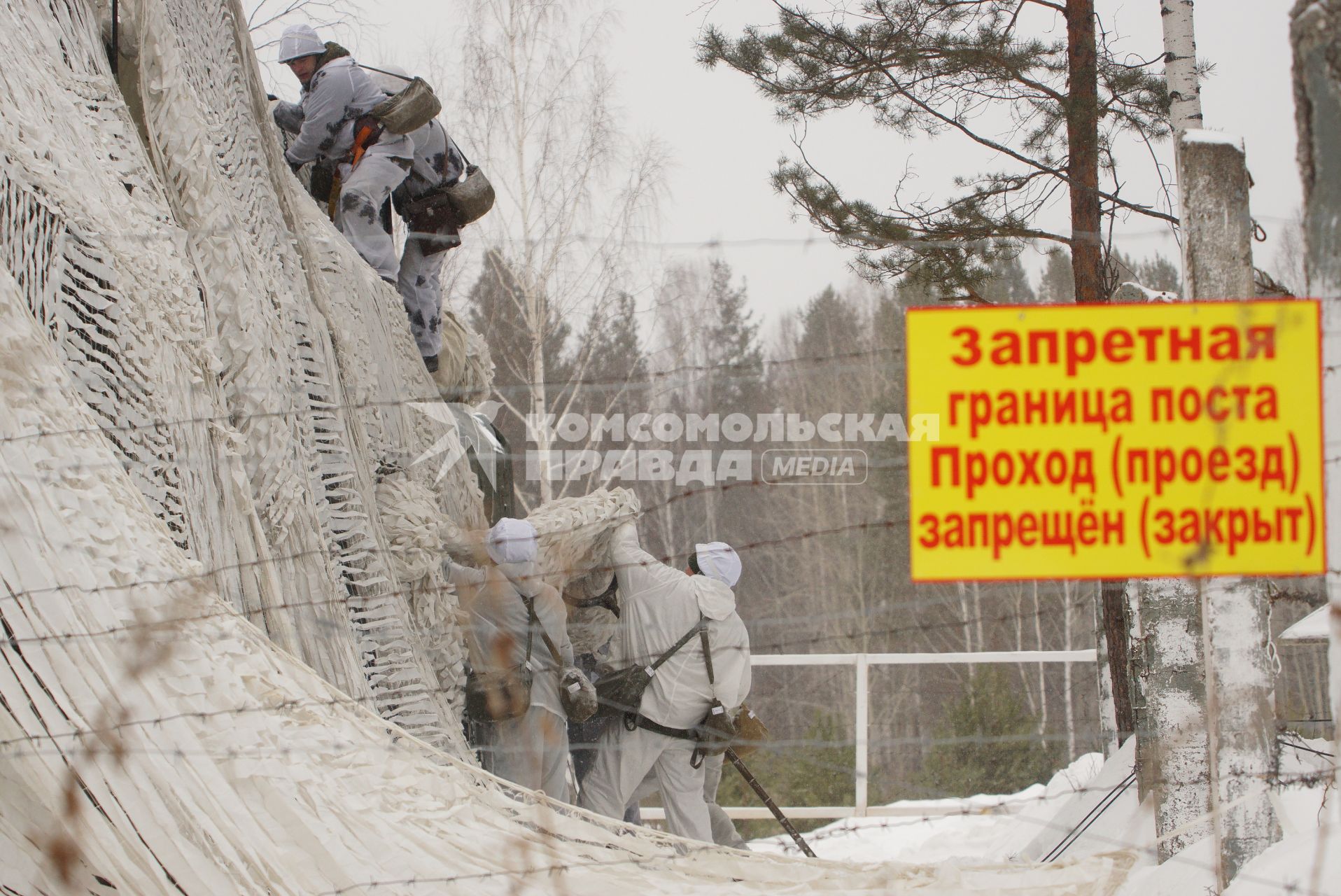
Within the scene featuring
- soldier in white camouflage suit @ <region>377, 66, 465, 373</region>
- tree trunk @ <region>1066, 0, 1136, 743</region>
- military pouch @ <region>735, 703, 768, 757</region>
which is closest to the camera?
military pouch @ <region>735, 703, 768, 757</region>

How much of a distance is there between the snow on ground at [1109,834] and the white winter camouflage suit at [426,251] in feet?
8.34

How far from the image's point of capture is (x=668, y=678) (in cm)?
411

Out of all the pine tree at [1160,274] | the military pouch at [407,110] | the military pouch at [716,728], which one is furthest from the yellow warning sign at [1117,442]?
the pine tree at [1160,274]

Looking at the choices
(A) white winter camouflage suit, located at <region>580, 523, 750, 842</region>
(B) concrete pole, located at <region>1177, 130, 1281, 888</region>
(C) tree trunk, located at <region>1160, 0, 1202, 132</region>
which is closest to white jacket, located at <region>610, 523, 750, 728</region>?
(A) white winter camouflage suit, located at <region>580, 523, 750, 842</region>

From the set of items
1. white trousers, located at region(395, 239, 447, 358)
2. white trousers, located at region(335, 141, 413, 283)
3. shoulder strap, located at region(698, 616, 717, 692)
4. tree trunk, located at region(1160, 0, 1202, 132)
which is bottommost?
shoulder strap, located at region(698, 616, 717, 692)

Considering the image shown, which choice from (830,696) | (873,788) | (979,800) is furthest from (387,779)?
(830,696)

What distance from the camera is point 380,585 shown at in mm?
3250

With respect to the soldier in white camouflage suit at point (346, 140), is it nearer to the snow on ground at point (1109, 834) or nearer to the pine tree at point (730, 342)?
the snow on ground at point (1109, 834)

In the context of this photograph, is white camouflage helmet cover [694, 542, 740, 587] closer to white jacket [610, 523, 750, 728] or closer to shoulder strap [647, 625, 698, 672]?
white jacket [610, 523, 750, 728]

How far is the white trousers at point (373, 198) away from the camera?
429 centimetres

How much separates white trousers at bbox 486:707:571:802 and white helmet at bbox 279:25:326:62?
2.44 metres

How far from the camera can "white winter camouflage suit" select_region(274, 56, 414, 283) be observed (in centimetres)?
419

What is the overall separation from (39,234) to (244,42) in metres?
1.49

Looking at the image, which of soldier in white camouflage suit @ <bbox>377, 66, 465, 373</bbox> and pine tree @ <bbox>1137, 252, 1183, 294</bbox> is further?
pine tree @ <bbox>1137, 252, 1183, 294</bbox>
